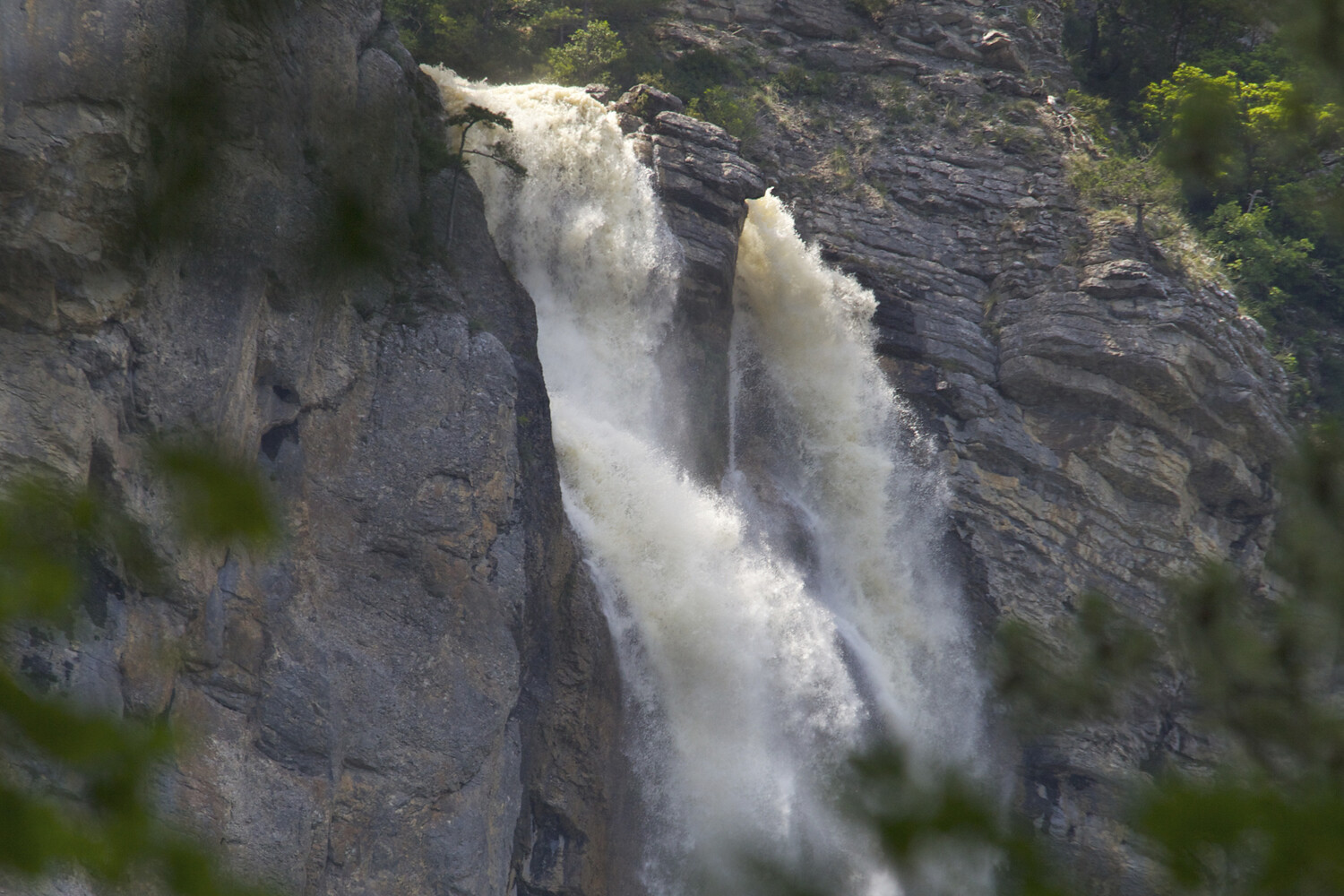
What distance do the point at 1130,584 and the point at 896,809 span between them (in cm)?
2358

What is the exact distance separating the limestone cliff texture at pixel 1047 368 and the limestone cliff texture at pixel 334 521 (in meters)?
10.9

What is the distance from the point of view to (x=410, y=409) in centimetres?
1493

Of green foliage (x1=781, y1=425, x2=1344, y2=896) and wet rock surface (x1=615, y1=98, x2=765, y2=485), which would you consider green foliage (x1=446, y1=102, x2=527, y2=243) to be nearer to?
wet rock surface (x1=615, y1=98, x2=765, y2=485)

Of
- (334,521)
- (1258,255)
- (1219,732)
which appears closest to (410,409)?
(334,521)

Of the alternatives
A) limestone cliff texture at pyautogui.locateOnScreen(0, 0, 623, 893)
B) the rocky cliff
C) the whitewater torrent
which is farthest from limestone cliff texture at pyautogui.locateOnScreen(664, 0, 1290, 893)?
limestone cliff texture at pyautogui.locateOnScreen(0, 0, 623, 893)

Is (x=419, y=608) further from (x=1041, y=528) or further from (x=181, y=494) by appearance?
(x=1041, y=528)

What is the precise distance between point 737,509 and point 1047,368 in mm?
8744

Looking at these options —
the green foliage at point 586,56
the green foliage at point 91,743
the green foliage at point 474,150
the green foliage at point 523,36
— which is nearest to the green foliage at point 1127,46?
the green foliage at point 523,36

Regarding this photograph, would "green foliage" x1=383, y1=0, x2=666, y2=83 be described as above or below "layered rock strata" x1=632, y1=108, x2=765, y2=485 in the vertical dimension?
above

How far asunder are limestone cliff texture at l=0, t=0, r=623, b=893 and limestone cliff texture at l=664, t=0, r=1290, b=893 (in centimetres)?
1088

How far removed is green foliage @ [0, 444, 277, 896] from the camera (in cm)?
204

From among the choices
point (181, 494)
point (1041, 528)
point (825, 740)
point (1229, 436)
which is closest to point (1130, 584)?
point (1041, 528)

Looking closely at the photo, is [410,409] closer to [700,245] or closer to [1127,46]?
[700,245]

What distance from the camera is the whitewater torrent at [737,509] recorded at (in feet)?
54.5
